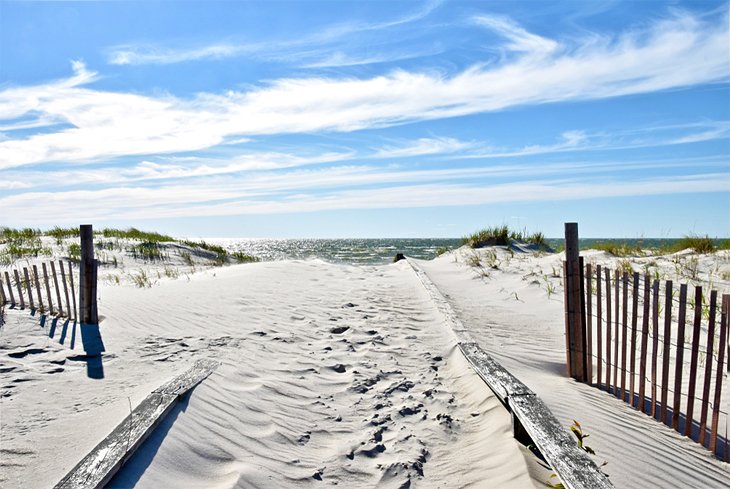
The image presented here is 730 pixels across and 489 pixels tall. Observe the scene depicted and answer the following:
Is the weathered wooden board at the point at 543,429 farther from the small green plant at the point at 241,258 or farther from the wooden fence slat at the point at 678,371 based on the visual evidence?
the small green plant at the point at 241,258

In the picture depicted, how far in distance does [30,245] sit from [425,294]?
1386cm

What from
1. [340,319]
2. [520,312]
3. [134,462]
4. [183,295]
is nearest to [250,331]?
[340,319]

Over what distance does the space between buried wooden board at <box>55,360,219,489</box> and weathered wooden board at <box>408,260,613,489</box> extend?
2.54 m

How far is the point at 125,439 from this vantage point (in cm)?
302

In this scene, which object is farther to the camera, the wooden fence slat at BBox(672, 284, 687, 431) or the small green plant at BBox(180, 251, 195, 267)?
the small green plant at BBox(180, 251, 195, 267)

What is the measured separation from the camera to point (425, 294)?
9.48 metres

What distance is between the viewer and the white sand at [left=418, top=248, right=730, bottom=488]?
317cm

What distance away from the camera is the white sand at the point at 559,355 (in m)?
3.17

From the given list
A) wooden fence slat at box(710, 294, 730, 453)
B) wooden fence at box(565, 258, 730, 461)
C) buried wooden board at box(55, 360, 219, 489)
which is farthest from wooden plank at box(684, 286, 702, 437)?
buried wooden board at box(55, 360, 219, 489)

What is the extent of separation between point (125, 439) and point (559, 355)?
16.0 ft

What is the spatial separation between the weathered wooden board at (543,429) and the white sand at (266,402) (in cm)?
16

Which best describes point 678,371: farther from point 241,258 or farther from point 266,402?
point 241,258

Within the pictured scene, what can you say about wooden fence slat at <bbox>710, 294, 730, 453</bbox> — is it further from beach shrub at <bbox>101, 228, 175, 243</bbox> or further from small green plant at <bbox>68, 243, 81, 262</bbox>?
beach shrub at <bbox>101, 228, 175, 243</bbox>

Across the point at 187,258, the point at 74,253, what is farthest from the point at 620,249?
the point at 74,253
